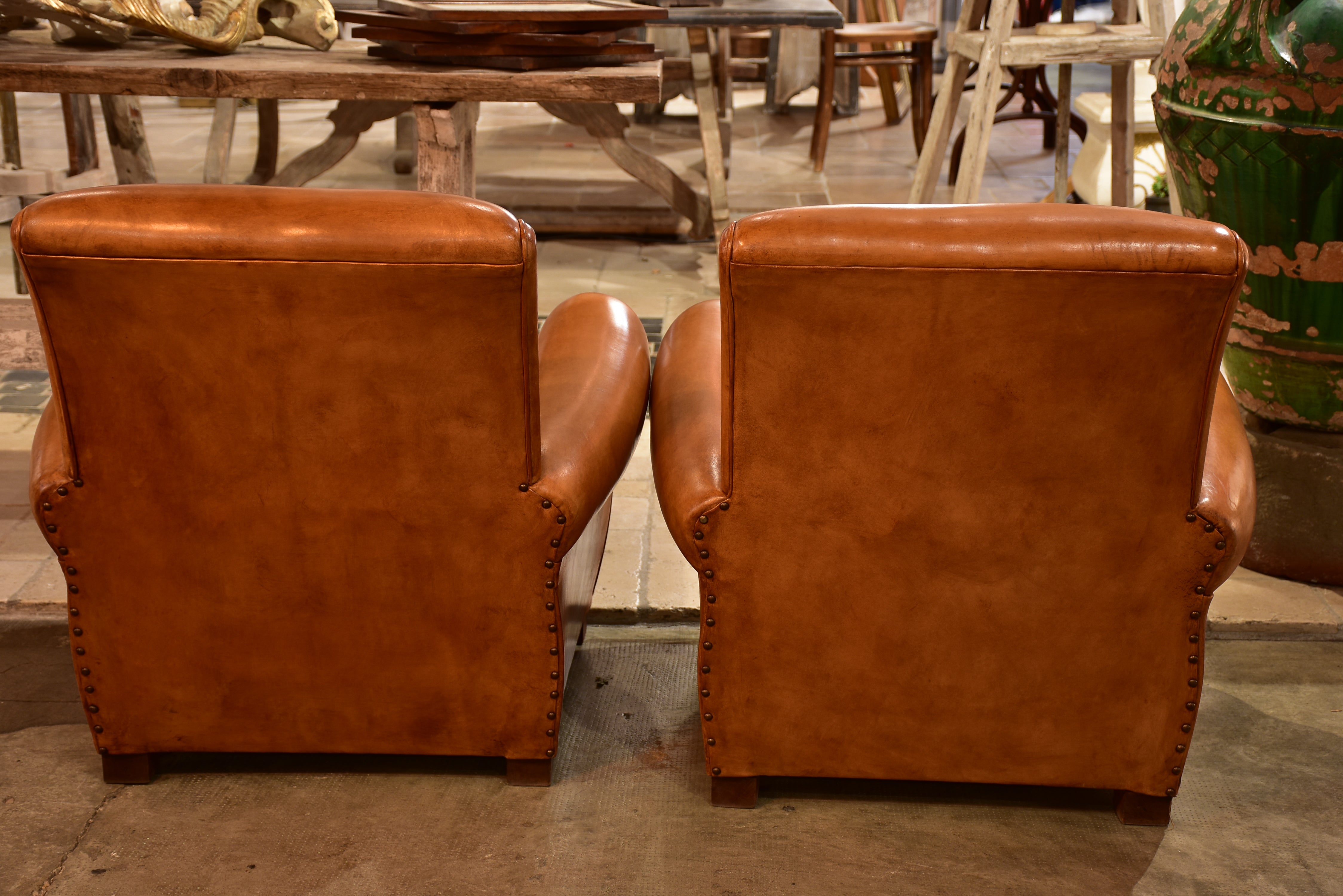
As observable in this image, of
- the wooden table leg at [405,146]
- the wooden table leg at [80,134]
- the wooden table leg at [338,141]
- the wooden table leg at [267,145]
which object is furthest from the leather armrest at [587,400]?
the wooden table leg at [405,146]

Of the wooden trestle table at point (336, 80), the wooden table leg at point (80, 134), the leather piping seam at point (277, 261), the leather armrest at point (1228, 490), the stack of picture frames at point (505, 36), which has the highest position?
the stack of picture frames at point (505, 36)

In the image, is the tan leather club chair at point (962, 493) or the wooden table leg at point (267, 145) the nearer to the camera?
the tan leather club chair at point (962, 493)

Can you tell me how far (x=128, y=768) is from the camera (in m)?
1.96

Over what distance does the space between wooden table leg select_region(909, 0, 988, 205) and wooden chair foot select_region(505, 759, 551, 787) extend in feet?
8.65

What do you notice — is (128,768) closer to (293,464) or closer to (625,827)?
(293,464)

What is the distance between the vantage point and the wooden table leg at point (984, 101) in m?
3.62

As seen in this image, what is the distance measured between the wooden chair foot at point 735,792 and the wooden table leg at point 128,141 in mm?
2831

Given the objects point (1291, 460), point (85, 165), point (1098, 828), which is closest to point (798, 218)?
point (1098, 828)

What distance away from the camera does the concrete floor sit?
1.77m

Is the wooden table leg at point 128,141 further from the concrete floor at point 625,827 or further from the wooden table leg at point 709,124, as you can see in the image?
the concrete floor at point 625,827

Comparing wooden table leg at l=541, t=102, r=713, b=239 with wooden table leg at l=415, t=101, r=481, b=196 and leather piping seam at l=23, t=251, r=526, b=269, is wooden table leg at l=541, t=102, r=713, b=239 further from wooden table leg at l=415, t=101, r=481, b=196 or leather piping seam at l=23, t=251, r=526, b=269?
leather piping seam at l=23, t=251, r=526, b=269

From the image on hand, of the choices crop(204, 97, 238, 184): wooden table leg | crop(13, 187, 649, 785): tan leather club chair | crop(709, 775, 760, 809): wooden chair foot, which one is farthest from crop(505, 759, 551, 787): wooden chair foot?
crop(204, 97, 238, 184): wooden table leg

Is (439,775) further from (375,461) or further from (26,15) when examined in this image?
(26,15)

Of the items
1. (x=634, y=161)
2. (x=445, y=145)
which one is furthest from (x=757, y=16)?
(x=445, y=145)
